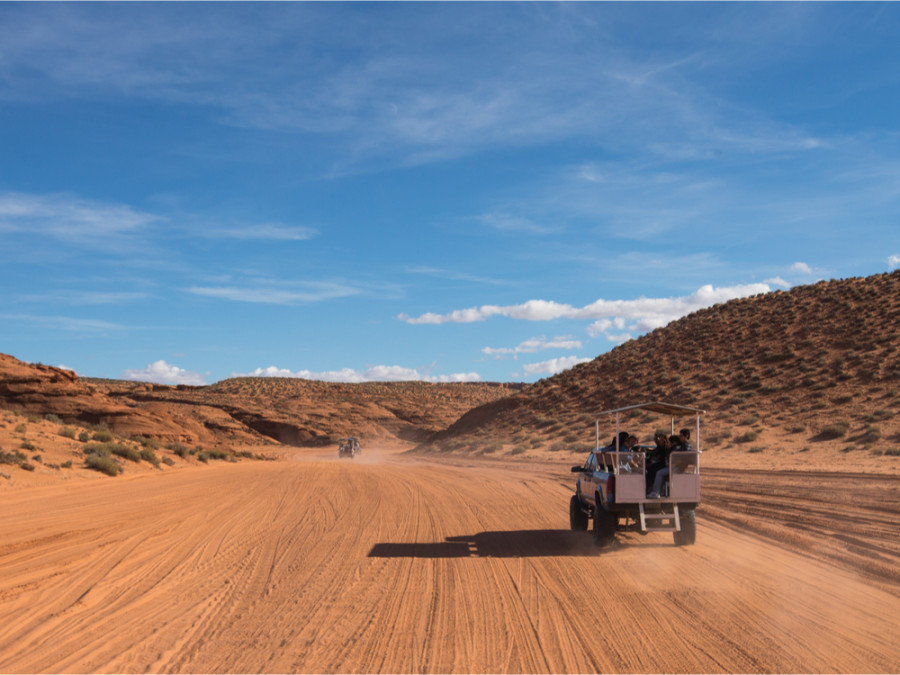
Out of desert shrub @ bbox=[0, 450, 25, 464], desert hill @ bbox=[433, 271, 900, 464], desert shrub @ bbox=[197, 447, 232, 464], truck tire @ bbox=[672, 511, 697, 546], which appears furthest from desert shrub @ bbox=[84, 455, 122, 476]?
desert hill @ bbox=[433, 271, 900, 464]

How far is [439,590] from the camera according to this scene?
8.93 meters

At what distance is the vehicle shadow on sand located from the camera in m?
11.4

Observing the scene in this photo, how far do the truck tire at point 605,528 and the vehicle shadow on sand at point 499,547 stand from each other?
186 millimetres

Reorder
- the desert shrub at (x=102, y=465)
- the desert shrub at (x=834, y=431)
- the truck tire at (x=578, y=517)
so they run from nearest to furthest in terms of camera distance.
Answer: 1. the truck tire at (x=578, y=517)
2. the desert shrub at (x=102, y=465)
3. the desert shrub at (x=834, y=431)

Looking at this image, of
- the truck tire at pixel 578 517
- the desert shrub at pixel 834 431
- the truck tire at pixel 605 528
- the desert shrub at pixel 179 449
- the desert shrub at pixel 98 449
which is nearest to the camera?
the truck tire at pixel 605 528

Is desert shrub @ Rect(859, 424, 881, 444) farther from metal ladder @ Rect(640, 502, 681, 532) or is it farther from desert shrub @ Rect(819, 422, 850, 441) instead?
metal ladder @ Rect(640, 502, 681, 532)

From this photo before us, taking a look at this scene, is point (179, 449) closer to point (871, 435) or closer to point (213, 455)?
point (213, 455)

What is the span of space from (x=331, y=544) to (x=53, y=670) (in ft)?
21.3

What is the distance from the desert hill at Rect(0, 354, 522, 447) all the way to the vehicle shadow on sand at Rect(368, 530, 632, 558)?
97.1ft

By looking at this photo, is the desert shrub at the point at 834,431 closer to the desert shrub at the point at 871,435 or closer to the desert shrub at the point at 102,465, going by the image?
the desert shrub at the point at 871,435

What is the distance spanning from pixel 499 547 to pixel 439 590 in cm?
314

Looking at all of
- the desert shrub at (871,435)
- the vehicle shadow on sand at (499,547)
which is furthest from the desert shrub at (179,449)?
the desert shrub at (871,435)

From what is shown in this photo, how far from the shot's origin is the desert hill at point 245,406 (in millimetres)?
39625

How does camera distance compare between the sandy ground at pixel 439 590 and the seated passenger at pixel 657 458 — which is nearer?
the sandy ground at pixel 439 590
